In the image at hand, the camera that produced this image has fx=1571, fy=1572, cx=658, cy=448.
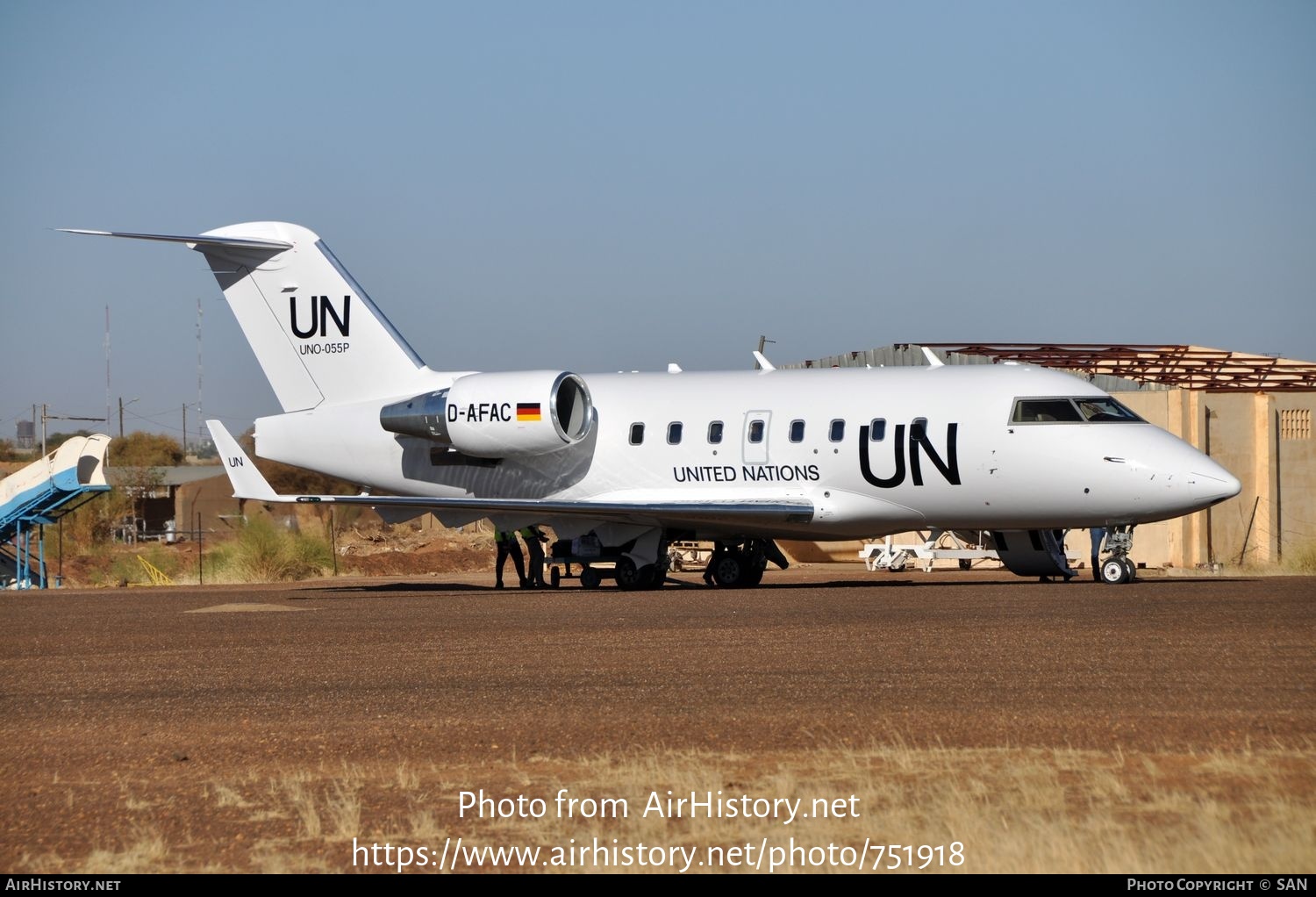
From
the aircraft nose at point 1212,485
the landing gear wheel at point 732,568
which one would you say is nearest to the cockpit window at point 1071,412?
the aircraft nose at point 1212,485

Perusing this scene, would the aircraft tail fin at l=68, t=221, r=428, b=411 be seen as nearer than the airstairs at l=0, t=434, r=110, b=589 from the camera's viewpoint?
Yes

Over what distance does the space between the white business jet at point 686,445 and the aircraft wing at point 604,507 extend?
4cm

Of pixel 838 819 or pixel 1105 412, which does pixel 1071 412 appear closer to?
pixel 1105 412

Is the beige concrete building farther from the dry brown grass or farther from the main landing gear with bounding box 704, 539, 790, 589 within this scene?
the dry brown grass

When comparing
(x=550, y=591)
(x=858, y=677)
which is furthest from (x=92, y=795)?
(x=550, y=591)

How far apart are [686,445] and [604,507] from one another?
200cm

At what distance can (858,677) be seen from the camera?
13.0 metres

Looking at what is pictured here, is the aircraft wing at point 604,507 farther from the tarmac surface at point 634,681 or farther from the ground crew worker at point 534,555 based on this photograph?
the ground crew worker at point 534,555

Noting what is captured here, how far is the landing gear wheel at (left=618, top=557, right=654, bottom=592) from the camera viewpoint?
27.2 metres

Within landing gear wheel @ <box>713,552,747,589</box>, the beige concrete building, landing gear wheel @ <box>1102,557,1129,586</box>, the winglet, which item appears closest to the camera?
landing gear wheel @ <box>1102,557,1129,586</box>

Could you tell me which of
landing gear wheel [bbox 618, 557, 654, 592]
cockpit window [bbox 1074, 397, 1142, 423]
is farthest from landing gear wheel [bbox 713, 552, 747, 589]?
cockpit window [bbox 1074, 397, 1142, 423]

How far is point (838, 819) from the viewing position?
25.7 ft

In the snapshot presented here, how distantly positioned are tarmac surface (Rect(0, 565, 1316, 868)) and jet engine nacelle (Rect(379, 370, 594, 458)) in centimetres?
511

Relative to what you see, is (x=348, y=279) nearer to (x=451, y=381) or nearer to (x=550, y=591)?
(x=451, y=381)
